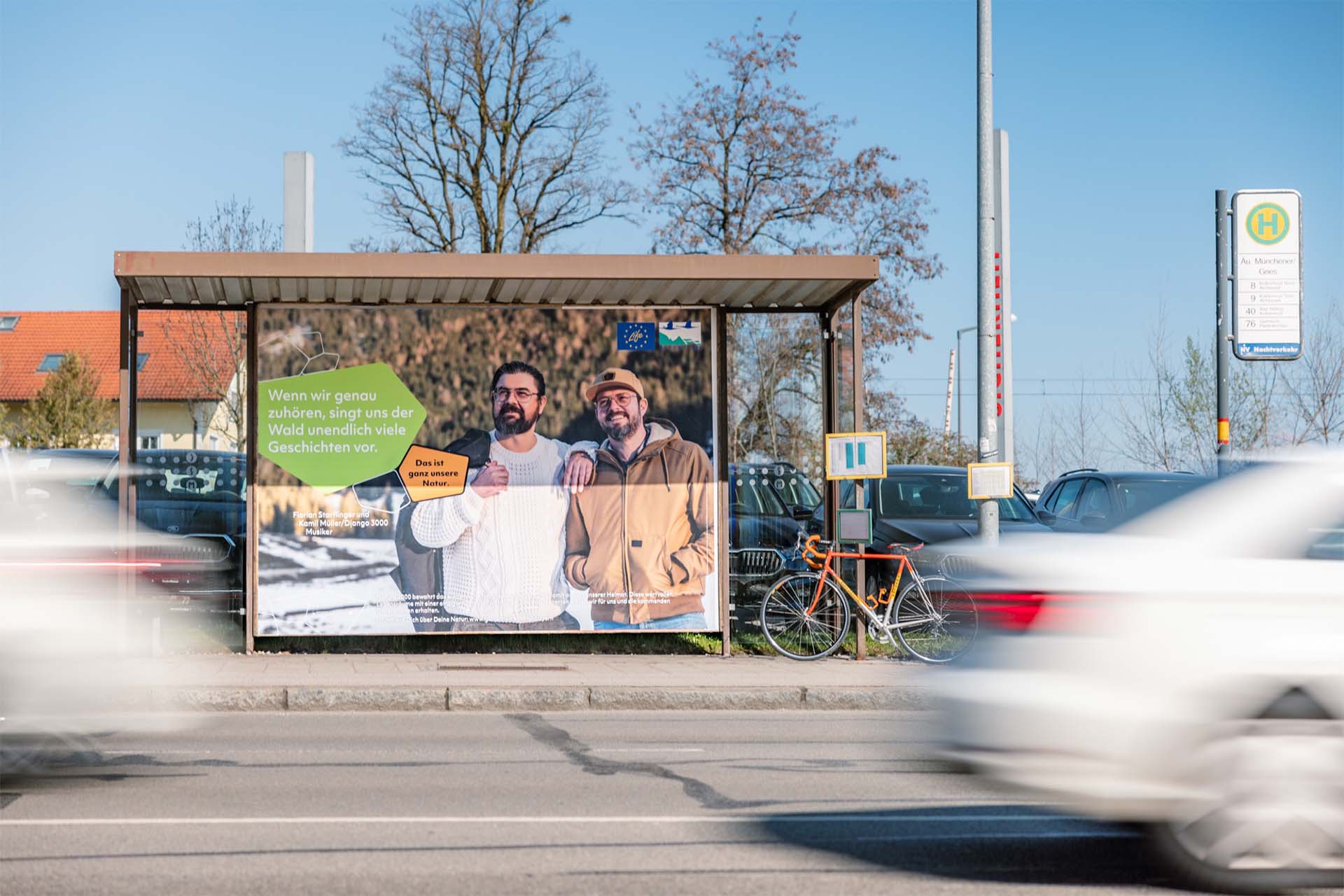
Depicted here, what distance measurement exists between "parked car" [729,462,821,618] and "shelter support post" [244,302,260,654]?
4.38m

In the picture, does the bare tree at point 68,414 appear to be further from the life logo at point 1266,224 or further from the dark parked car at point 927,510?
the life logo at point 1266,224

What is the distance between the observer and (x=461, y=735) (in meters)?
9.43

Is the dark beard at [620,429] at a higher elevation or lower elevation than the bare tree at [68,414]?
lower

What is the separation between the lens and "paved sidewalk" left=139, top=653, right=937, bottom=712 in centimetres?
1074

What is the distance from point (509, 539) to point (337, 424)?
1.83m

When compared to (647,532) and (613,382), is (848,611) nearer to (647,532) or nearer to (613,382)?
(647,532)

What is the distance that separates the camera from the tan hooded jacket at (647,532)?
13359mm

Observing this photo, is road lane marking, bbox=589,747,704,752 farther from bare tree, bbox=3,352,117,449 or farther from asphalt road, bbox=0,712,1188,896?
bare tree, bbox=3,352,117,449

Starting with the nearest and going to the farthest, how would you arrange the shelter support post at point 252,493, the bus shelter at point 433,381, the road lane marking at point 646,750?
the road lane marking at point 646,750 → the bus shelter at point 433,381 → the shelter support post at point 252,493

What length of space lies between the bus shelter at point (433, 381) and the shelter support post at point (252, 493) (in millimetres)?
Answer: 17

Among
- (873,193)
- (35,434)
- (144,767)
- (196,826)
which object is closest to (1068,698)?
(196,826)

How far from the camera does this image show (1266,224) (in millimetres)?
14289

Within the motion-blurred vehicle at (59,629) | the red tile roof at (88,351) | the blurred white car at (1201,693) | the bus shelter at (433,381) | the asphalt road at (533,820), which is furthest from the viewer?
the red tile roof at (88,351)

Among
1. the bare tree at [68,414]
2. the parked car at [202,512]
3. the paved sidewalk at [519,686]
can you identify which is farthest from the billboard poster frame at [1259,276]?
the bare tree at [68,414]
